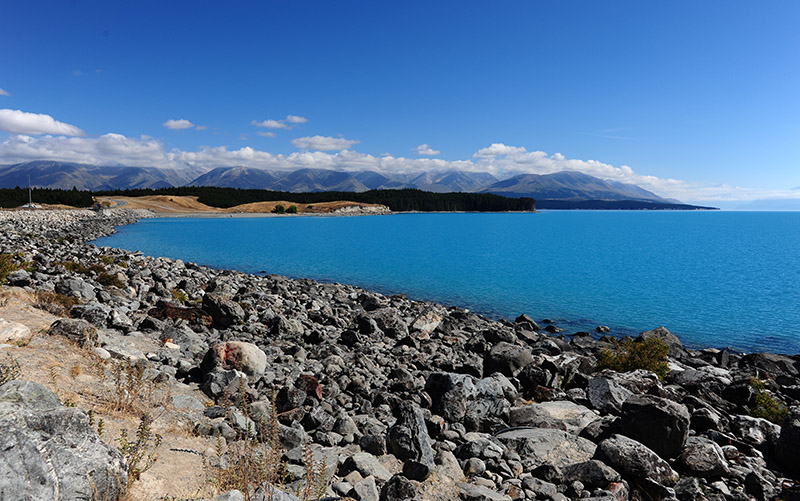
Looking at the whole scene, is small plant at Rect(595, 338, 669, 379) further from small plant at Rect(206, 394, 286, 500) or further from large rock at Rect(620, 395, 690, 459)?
small plant at Rect(206, 394, 286, 500)

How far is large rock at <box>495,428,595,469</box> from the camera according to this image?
8133 millimetres

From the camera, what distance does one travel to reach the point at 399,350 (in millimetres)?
16484

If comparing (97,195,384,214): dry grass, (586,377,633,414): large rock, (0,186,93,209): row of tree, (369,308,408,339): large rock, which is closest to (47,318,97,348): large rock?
(369,308,408,339): large rock

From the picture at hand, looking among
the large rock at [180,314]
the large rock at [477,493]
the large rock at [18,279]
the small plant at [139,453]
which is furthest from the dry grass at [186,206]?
the large rock at [477,493]

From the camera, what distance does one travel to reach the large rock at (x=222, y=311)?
16.6m

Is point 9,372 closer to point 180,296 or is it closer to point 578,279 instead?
point 180,296

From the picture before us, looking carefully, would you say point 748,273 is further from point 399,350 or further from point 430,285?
point 399,350

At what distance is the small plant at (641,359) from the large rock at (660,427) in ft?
20.0

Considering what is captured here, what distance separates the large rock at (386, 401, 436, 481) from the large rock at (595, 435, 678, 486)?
10.7ft

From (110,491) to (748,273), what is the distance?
5765 centimetres

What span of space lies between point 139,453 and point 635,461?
8060 mm

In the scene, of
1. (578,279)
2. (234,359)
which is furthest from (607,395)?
(578,279)

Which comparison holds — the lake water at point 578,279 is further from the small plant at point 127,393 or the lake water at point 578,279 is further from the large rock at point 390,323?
the small plant at point 127,393

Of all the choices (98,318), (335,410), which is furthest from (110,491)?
(98,318)
